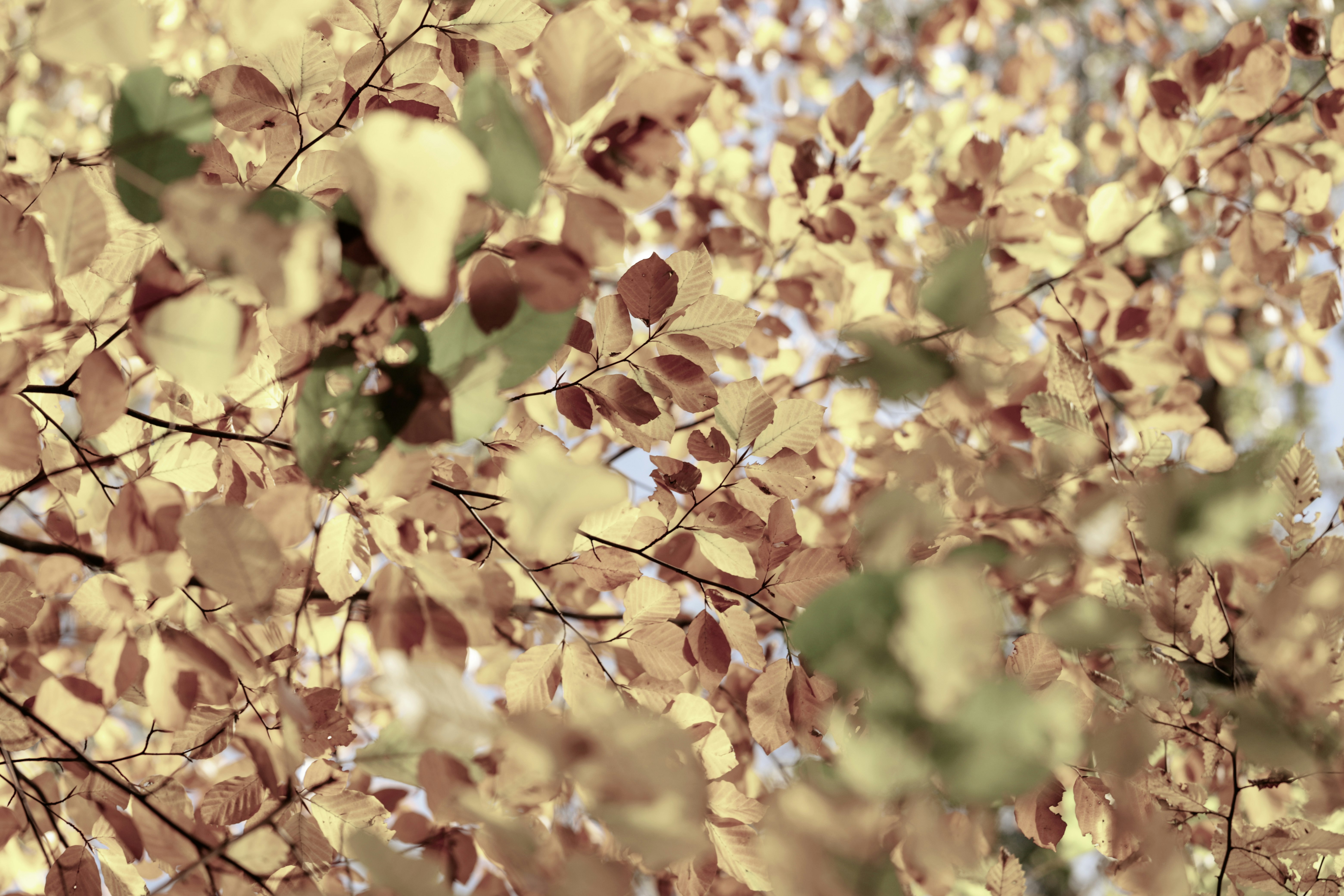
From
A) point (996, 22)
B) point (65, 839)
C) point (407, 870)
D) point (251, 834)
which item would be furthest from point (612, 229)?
point (996, 22)

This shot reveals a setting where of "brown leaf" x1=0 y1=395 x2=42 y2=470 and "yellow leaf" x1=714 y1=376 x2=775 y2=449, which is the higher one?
"brown leaf" x1=0 y1=395 x2=42 y2=470

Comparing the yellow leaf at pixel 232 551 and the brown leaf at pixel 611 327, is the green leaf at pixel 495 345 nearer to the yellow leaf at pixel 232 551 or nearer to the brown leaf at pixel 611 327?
the yellow leaf at pixel 232 551

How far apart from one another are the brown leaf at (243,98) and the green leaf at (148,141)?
0.37m

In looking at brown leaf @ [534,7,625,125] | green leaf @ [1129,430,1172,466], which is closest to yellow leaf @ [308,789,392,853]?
brown leaf @ [534,7,625,125]

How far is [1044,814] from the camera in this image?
95 cm

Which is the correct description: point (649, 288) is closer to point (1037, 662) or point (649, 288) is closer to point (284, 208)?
point (284, 208)

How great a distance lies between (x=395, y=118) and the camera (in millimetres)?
398

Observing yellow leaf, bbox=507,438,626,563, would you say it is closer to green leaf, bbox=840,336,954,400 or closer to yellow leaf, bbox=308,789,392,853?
green leaf, bbox=840,336,954,400

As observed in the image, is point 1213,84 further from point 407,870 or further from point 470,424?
point 407,870

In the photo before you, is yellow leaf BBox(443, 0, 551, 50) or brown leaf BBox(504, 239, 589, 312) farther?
yellow leaf BBox(443, 0, 551, 50)

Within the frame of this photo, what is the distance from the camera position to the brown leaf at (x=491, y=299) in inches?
19.9

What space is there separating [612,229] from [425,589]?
324 millimetres

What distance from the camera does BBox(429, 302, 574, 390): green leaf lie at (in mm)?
507

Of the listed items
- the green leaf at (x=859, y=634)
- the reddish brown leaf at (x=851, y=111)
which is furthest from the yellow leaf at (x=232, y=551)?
the reddish brown leaf at (x=851, y=111)
